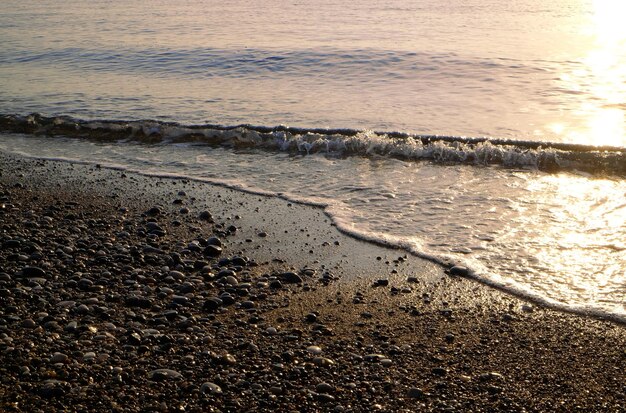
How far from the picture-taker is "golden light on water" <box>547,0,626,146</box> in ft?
38.5

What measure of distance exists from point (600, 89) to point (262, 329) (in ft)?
39.6

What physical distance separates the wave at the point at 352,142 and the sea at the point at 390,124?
0.04 meters

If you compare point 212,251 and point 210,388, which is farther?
point 212,251

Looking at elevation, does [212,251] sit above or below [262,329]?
above

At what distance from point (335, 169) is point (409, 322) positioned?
5010 millimetres

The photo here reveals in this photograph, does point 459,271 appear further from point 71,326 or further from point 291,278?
point 71,326

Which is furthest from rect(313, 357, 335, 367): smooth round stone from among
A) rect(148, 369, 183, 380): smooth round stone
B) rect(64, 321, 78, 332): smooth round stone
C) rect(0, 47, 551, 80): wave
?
rect(0, 47, 551, 80): wave

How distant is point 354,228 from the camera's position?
25.0 feet

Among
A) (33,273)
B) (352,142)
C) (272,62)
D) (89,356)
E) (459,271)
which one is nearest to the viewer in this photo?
(89,356)

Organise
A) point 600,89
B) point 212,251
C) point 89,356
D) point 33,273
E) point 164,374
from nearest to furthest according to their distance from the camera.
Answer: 1. point 164,374
2. point 89,356
3. point 33,273
4. point 212,251
5. point 600,89

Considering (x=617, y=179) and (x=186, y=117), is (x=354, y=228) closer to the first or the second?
(x=617, y=179)

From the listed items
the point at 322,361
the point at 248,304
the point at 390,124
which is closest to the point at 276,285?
the point at 248,304

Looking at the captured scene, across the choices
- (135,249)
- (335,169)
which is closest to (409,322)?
(135,249)

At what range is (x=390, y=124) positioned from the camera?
12.3 metres
